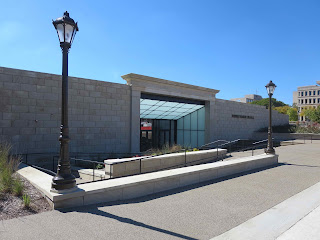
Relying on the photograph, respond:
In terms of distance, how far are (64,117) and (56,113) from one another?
7.91m

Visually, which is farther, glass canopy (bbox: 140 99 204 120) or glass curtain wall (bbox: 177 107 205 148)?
glass curtain wall (bbox: 177 107 205 148)

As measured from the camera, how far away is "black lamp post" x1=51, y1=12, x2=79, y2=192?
16.9 feet

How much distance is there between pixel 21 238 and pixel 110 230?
1.36 metres

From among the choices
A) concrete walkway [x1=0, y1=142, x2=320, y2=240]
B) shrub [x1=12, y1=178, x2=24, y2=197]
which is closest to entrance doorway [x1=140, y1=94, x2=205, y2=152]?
concrete walkway [x1=0, y1=142, x2=320, y2=240]

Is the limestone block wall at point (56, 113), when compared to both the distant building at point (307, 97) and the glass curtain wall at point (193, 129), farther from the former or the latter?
the distant building at point (307, 97)

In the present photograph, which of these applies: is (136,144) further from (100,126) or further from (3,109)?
(3,109)

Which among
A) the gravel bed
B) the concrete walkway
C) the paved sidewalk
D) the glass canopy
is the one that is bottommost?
the paved sidewalk

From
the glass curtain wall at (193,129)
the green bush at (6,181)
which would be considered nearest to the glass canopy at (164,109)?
the glass curtain wall at (193,129)

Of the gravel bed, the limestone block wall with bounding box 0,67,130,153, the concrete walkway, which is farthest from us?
the limestone block wall with bounding box 0,67,130,153

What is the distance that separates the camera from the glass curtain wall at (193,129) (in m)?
23.7

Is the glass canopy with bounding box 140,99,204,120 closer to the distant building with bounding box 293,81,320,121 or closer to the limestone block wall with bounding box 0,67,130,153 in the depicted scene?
the limestone block wall with bounding box 0,67,130,153

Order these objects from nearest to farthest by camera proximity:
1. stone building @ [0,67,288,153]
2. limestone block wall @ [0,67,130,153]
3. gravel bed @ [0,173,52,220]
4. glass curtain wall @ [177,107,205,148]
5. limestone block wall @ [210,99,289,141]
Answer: gravel bed @ [0,173,52,220]
limestone block wall @ [0,67,130,153]
stone building @ [0,67,288,153]
glass curtain wall @ [177,107,205,148]
limestone block wall @ [210,99,289,141]

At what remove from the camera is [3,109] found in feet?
36.0

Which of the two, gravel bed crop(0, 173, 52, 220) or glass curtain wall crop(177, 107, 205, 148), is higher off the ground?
glass curtain wall crop(177, 107, 205, 148)
